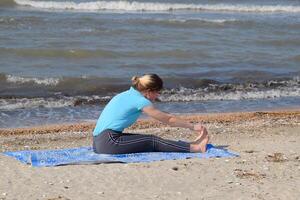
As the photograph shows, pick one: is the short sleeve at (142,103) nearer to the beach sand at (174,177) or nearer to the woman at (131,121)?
the woman at (131,121)

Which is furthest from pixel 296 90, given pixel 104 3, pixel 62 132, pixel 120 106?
pixel 104 3

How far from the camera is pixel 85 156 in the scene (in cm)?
805

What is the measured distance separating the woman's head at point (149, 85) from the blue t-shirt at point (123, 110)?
9 cm

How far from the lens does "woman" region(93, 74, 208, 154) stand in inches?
316

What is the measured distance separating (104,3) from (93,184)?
2842 centimetres

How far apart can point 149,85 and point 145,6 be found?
27.2 metres

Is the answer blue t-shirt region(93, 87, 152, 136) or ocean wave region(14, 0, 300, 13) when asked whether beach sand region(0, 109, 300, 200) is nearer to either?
blue t-shirt region(93, 87, 152, 136)

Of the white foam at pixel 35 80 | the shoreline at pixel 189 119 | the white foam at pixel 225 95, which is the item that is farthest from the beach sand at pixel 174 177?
the white foam at pixel 35 80

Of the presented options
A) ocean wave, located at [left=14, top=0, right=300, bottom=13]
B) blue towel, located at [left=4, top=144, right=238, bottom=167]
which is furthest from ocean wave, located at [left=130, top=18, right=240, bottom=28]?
blue towel, located at [left=4, top=144, right=238, bottom=167]

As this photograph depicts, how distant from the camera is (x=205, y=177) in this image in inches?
285

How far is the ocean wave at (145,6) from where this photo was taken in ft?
108

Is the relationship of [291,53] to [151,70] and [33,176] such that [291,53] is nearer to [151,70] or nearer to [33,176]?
[151,70]

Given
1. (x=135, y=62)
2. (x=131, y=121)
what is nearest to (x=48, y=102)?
(x=135, y=62)

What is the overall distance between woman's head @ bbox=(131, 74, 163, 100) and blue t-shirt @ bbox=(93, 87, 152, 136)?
9 centimetres
